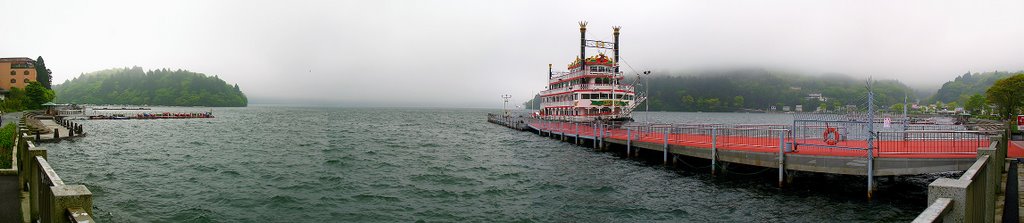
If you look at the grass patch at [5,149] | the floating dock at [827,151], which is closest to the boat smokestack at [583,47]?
the floating dock at [827,151]

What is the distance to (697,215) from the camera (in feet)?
59.1

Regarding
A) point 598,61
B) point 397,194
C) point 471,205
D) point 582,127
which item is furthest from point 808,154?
point 598,61

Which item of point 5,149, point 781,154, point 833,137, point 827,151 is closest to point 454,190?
point 781,154

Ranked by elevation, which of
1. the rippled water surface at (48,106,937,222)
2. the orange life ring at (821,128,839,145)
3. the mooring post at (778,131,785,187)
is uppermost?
the orange life ring at (821,128,839,145)

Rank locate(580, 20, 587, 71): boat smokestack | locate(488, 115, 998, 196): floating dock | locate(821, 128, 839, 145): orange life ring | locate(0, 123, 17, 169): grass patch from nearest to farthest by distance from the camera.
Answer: locate(0, 123, 17, 169): grass patch
locate(488, 115, 998, 196): floating dock
locate(821, 128, 839, 145): orange life ring
locate(580, 20, 587, 71): boat smokestack

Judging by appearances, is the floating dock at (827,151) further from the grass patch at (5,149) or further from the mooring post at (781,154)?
the grass patch at (5,149)

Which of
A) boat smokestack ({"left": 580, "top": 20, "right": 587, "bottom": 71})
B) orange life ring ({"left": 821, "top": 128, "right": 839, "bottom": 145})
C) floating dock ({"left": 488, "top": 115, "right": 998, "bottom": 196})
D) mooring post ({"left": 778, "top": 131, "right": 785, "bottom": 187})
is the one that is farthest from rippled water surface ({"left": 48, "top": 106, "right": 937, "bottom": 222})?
boat smokestack ({"left": 580, "top": 20, "right": 587, "bottom": 71})

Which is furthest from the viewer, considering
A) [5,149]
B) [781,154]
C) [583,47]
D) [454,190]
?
[583,47]

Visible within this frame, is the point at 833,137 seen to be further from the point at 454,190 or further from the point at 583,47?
the point at 583,47

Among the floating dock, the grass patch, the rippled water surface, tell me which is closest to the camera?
the grass patch

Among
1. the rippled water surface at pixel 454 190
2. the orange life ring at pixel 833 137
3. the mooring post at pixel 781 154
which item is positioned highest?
the orange life ring at pixel 833 137

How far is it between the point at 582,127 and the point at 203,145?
32502 millimetres

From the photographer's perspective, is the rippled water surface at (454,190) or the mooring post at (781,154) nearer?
the rippled water surface at (454,190)

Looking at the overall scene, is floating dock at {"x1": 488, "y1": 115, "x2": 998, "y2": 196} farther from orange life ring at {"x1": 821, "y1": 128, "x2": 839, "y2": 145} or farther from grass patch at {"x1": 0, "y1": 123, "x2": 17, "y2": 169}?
grass patch at {"x1": 0, "y1": 123, "x2": 17, "y2": 169}
